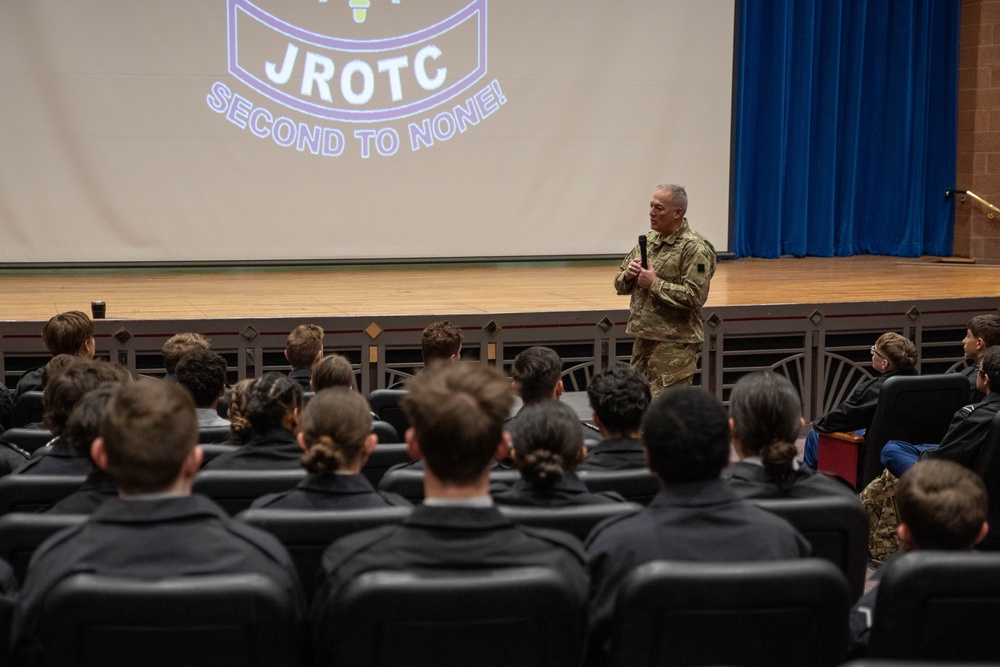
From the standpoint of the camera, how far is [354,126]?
27.5 feet

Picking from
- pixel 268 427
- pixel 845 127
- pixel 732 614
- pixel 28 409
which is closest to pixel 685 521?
pixel 732 614

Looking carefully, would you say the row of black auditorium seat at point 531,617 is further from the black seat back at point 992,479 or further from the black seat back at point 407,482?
the black seat back at point 992,479

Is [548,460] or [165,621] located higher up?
[548,460]

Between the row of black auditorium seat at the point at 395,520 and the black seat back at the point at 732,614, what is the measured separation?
410 millimetres

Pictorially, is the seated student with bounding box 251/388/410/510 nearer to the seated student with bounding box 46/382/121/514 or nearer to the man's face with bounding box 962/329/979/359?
the seated student with bounding box 46/382/121/514

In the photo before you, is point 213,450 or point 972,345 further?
point 972,345

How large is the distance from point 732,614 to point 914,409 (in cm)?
243

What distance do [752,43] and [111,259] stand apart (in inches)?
227

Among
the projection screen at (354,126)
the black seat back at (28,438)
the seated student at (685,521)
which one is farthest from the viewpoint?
the projection screen at (354,126)

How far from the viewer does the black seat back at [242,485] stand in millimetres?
2385

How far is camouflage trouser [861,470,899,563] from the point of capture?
3.64 metres

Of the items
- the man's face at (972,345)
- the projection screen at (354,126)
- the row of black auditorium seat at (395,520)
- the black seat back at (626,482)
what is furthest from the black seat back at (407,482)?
the projection screen at (354,126)

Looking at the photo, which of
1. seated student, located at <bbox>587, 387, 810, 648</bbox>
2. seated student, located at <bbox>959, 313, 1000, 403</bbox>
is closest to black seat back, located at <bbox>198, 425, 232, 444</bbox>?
seated student, located at <bbox>587, 387, 810, 648</bbox>

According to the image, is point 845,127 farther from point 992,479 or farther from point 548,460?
point 548,460
